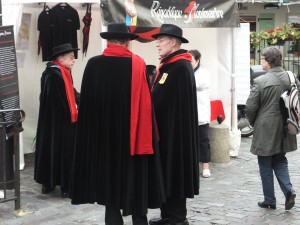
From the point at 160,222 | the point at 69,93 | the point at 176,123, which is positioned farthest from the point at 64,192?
the point at 176,123

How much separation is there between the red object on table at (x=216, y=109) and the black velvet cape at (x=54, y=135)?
2.97 meters

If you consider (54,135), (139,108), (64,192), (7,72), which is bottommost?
(64,192)

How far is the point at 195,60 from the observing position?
7.70 metres

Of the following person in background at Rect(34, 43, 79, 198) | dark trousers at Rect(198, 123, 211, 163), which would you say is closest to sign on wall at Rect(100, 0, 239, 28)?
person in background at Rect(34, 43, 79, 198)

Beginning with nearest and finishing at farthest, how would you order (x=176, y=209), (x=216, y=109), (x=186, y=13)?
(x=176, y=209)
(x=186, y=13)
(x=216, y=109)

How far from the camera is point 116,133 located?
477 centimetres

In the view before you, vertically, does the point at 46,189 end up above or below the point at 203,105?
below

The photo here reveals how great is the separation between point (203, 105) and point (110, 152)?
3.26 meters

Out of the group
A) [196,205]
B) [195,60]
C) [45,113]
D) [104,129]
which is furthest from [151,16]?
[104,129]

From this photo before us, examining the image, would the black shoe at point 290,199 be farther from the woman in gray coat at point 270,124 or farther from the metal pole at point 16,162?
the metal pole at point 16,162

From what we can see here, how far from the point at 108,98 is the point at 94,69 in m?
0.27

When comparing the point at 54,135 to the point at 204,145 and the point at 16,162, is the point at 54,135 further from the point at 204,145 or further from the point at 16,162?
the point at 204,145

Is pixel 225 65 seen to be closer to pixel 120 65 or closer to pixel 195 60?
pixel 195 60

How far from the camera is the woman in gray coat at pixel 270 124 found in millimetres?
5996
